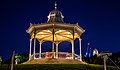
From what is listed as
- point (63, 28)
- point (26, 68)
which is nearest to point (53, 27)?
point (63, 28)

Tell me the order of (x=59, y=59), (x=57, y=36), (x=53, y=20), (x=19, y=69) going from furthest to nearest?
(x=57, y=36)
(x=53, y=20)
(x=59, y=59)
(x=19, y=69)

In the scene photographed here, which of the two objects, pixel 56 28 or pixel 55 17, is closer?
pixel 56 28

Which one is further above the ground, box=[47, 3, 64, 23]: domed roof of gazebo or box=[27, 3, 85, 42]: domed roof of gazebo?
box=[47, 3, 64, 23]: domed roof of gazebo

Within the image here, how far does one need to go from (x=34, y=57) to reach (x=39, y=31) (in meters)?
4.00

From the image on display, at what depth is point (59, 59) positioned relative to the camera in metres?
41.4

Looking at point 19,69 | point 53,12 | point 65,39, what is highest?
point 53,12

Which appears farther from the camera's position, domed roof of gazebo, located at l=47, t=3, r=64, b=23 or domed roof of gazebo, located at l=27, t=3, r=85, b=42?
domed roof of gazebo, located at l=47, t=3, r=64, b=23

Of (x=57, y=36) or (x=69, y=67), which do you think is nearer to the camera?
(x=69, y=67)

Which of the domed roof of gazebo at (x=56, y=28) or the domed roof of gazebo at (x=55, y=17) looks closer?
the domed roof of gazebo at (x=56, y=28)

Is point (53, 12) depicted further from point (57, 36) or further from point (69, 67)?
point (69, 67)

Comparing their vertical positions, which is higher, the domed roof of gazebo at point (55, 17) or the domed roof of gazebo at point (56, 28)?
the domed roof of gazebo at point (55, 17)

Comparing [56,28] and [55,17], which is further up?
[55,17]

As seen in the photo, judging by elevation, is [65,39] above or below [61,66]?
above

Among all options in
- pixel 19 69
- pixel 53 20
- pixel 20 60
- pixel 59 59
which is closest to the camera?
pixel 19 69
